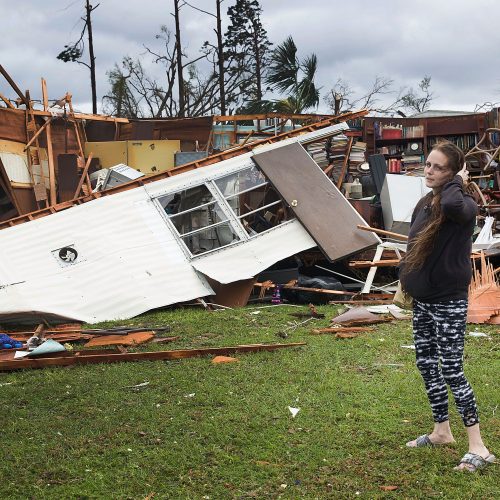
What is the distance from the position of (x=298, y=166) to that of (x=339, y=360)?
5419mm

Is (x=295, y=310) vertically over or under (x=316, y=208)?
under

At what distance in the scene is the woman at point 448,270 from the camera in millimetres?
3887

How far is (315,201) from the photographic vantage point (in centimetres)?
1123

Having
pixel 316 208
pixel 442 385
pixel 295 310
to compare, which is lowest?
pixel 295 310

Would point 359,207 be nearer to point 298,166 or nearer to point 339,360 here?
point 298,166

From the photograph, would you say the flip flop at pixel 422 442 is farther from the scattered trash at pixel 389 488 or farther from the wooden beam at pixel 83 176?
the wooden beam at pixel 83 176

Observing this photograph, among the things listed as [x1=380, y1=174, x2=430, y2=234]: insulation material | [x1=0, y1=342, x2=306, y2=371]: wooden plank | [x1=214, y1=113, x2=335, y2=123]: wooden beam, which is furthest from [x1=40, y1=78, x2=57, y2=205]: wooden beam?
[x1=0, y1=342, x2=306, y2=371]: wooden plank

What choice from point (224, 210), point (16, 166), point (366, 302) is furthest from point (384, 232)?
point (16, 166)

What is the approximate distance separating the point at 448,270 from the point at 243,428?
196 centimetres

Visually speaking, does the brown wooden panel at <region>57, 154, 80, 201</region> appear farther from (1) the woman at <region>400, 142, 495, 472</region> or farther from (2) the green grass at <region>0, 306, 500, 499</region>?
(1) the woman at <region>400, 142, 495, 472</region>

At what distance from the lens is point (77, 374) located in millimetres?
6688

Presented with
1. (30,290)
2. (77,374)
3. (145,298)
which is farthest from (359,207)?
(77,374)

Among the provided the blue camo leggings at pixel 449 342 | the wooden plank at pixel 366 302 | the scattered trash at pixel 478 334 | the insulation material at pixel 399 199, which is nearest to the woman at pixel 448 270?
the blue camo leggings at pixel 449 342

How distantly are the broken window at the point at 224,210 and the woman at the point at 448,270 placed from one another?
6976 millimetres
